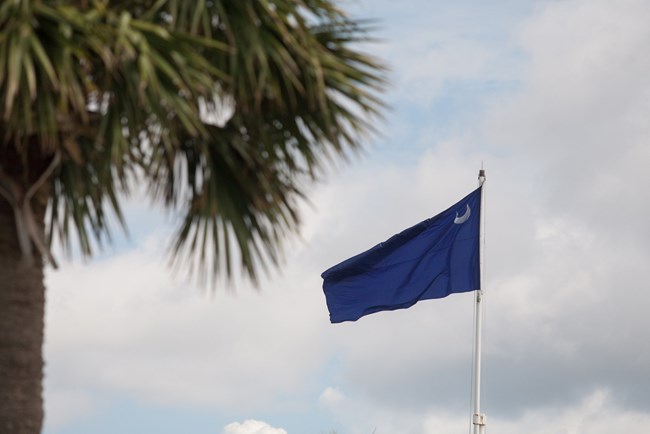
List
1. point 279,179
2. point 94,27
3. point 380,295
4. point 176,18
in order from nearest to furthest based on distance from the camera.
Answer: point 94,27
point 176,18
point 279,179
point 380,295

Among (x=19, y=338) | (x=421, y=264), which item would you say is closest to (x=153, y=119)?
(x=19, y=338)

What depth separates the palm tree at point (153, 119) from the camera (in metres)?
11.6

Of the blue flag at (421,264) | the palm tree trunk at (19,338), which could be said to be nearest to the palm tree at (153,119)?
the palm tree trunk at (19,338)

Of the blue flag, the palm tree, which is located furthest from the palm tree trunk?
the blue flag

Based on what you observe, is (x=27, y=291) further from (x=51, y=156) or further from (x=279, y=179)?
(x=279, y=179)

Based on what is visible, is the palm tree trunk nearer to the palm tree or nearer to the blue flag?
the palm tree

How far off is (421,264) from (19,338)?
25.3ft

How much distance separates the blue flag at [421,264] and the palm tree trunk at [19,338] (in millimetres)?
7233

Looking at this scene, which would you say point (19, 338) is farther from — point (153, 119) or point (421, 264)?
point (421, 264)

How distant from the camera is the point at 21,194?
41.4 ft

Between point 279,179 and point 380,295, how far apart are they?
5952mm

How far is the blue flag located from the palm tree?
5.64 m

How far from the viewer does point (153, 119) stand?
40.3 feet

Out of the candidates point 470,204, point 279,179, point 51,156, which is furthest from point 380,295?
point 51,156
